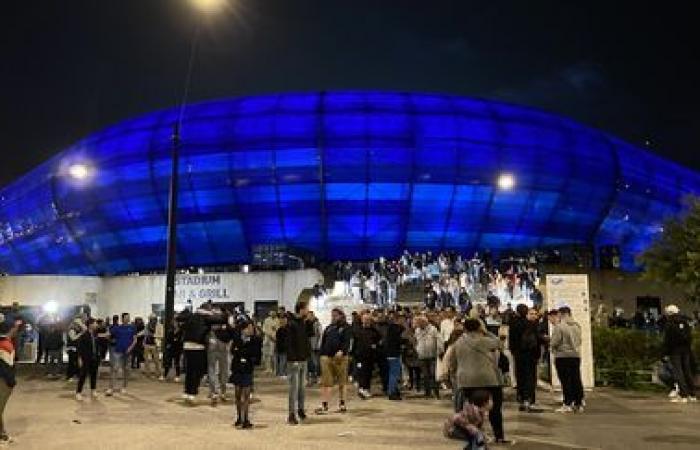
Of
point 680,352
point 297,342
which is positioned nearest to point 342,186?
point 680,352

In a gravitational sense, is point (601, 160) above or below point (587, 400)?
above

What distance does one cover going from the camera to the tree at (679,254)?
2127 cm

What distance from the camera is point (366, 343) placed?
1598cm

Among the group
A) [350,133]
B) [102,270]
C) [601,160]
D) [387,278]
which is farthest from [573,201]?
[102,270]

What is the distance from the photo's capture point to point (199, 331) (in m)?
14.4

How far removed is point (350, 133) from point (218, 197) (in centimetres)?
943

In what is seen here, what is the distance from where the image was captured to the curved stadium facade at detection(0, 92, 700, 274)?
47938 mm

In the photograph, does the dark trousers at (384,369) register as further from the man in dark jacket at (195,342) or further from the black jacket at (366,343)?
the man in dark jacket at (195,342)

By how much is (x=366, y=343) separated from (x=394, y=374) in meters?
1.01

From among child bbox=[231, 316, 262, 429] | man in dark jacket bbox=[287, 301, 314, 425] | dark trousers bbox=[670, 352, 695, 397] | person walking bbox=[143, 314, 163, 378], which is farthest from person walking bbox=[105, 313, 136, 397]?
dark trousers bbox=[670, 352, 695, 397]

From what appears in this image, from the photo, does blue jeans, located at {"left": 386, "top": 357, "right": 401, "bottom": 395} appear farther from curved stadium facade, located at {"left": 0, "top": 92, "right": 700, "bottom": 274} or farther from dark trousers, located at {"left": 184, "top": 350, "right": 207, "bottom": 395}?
curved stadium facade, located at {"left": 0, "top": 92, "right": 700, "bottom": 274}

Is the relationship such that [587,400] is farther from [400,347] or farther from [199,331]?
[199,331]

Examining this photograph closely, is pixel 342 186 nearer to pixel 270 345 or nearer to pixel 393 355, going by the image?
pixel 270 345

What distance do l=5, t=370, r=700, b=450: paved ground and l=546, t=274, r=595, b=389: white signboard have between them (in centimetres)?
103
